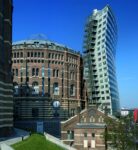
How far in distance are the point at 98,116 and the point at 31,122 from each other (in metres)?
33.0

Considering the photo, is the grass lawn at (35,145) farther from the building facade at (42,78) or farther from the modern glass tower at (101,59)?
the modern glass tower at (101,59)

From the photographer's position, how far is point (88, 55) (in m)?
147

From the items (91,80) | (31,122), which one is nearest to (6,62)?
(31,122)

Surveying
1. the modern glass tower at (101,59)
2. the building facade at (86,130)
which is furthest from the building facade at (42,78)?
the building facade at (86,130)

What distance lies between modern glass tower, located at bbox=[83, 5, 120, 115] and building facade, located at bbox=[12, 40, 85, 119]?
2596 centimetres

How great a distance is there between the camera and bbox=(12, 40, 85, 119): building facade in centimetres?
10731

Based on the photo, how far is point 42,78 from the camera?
109438 millimetres

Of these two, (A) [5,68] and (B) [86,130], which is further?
(B) [86,130]

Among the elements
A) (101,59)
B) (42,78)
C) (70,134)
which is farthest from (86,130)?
(101,59)

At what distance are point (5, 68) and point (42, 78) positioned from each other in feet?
134

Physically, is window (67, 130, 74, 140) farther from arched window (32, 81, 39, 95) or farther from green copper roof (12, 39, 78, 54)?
green copper roof (12, 39, 78, 54)

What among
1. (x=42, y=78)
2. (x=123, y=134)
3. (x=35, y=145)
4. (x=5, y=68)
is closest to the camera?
(x=35, y=145)

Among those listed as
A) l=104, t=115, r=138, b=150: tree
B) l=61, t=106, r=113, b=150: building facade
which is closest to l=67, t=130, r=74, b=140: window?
l=61, t=106, r=113, b=150: building facade

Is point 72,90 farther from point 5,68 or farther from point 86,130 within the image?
point 5,68
